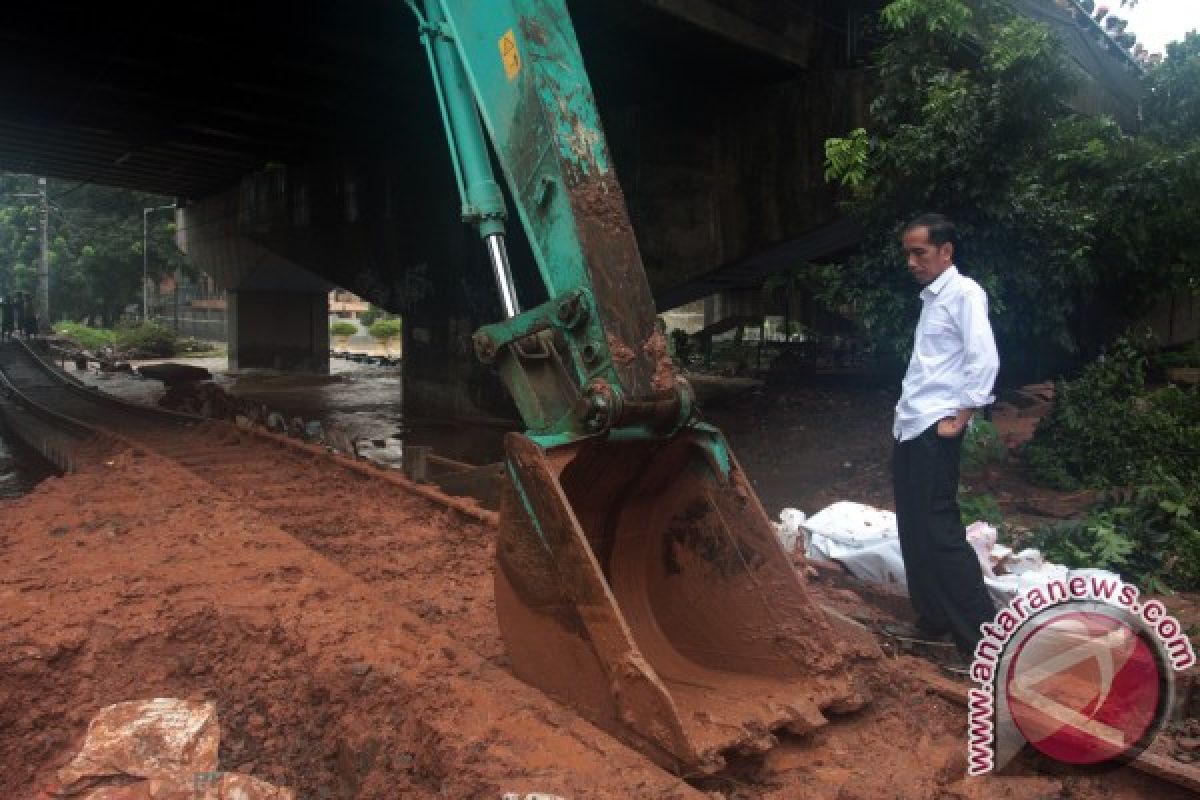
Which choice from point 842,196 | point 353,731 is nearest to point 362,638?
point 353,731

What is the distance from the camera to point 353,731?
275 cm

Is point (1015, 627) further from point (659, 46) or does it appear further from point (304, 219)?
point (304, 219)

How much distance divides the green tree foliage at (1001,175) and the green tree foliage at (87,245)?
2955 centimetres

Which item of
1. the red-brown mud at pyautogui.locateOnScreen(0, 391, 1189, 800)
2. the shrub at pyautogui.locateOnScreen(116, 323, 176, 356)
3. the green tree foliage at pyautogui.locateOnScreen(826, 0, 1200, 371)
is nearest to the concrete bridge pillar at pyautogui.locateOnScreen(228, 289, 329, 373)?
the shrub at pyautogui.locateOnScreen(116, 323, 176, 356)

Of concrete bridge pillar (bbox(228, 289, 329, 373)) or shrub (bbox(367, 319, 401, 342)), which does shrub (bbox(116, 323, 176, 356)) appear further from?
shrub (bbox(367, 319, 401, 342))

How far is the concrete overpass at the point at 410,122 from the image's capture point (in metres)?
8.54

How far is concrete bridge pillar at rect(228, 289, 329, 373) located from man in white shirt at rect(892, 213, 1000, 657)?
20.2 metres

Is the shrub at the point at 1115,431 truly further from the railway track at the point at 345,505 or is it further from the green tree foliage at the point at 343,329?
the green tree foliage at the point at 343,329

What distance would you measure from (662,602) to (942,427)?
1350 millimetres

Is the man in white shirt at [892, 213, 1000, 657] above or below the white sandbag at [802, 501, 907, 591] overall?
above

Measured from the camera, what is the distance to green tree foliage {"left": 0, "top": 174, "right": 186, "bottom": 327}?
3164cm

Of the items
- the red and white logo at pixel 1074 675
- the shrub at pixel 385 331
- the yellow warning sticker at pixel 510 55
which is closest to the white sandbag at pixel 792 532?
the red and white logo at pixel 1074 675

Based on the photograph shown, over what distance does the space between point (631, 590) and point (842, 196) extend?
6.27 meters

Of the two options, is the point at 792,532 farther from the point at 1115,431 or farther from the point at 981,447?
the point at 1115,431
